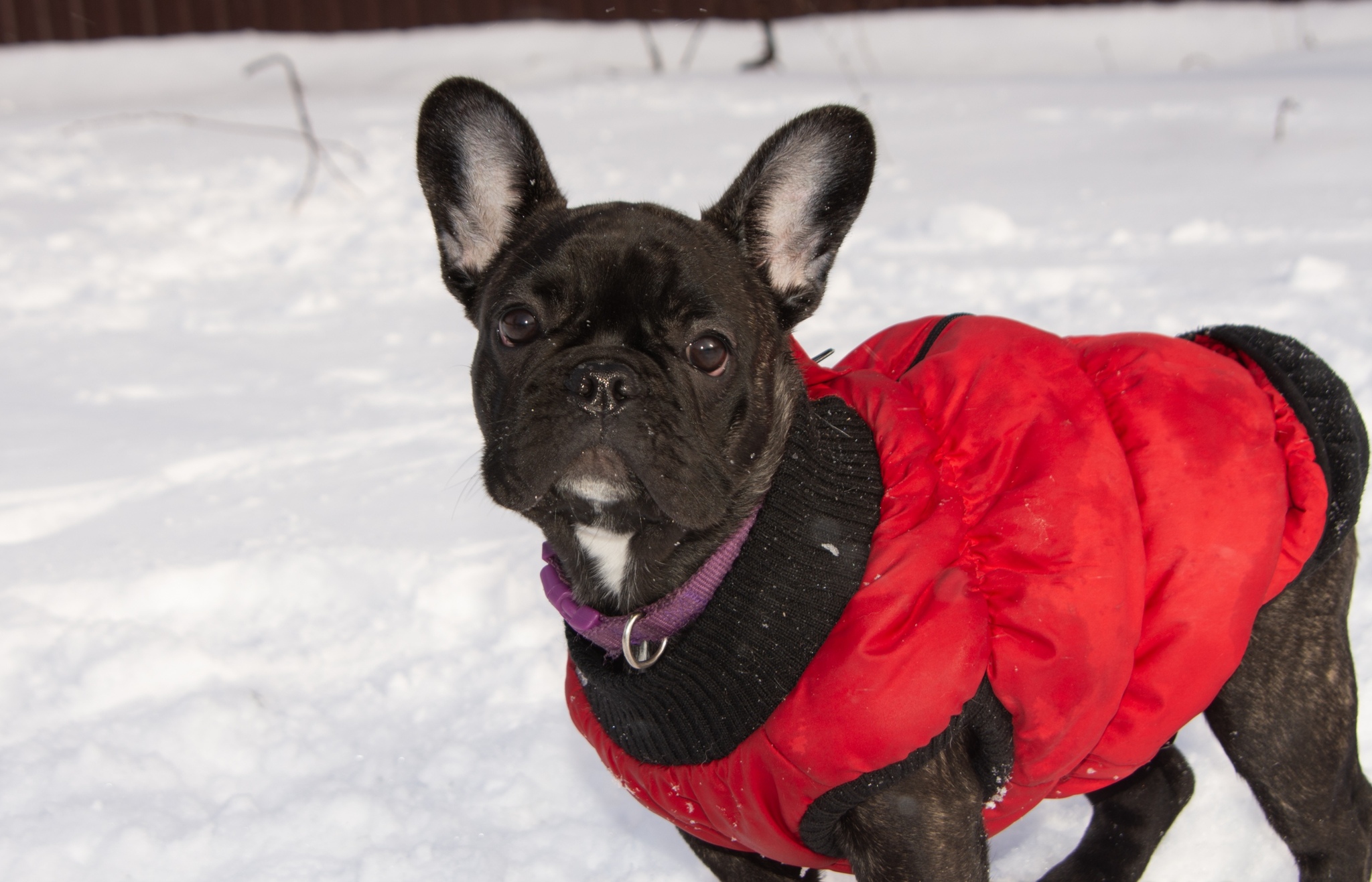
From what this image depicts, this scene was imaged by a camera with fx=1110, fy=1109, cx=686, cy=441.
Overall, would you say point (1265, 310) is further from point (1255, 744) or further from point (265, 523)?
point (265, 523)

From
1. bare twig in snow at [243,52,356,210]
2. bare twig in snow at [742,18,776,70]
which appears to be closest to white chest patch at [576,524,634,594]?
bare twig in snow at [243,52,356,210]

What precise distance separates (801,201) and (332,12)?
9.91 metres

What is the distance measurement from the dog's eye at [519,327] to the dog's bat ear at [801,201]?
55cm

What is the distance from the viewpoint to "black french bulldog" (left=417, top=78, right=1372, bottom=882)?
2234 millimetres

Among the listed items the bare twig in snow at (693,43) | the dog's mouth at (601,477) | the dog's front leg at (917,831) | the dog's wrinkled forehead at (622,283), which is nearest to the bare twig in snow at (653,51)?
the bare twig in snow at (693,43)

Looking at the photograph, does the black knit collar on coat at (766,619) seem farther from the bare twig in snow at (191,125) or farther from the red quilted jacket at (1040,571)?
the bare twig in snow at (191,125)

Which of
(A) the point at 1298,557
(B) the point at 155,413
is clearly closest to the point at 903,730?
(A) the point at 1298,557

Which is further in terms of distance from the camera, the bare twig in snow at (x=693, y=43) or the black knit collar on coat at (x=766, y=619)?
the bare twig in snow at (x=693, y=43)

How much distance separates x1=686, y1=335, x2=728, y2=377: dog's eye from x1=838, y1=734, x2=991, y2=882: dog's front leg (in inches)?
36.1

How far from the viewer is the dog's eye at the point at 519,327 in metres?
2.46

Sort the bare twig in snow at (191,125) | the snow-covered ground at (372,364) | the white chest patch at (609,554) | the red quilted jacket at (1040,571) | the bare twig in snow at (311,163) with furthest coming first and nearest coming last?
the bare twig in snow at (191,125)
the bare twig in snow at (311,163)
the snow-covered ground at (372,364)
the white chest patch at (609,554)
the red quilted jacket at (1040,571)

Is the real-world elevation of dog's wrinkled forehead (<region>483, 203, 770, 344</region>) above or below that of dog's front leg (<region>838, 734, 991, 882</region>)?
above

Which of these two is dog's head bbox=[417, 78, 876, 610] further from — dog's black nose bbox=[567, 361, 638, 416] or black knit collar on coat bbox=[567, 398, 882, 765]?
black knit collar on coat bbox=[567, 398, 882, 765]

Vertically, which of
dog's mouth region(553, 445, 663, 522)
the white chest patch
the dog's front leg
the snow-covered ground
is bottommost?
the snow-covered ground
